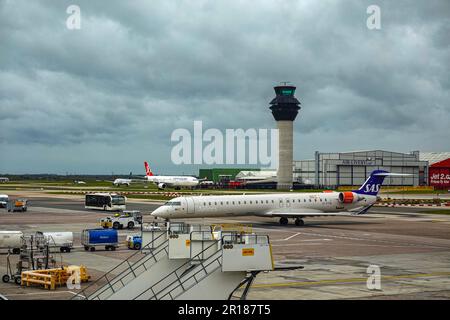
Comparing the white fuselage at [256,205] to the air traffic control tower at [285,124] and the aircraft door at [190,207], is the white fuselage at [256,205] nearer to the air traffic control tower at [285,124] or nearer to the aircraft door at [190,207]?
the aircraft door at [190,207]

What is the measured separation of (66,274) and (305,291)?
12431 millimetres

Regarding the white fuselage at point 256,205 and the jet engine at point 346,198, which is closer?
the white fuselage at point 256,205

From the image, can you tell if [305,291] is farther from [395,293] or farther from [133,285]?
[133,285]

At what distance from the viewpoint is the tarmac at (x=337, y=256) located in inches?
1216

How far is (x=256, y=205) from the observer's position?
67.0 m

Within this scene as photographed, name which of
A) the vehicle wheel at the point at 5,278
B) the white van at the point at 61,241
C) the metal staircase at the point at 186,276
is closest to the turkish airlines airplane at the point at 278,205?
the white van at the point at 61,241

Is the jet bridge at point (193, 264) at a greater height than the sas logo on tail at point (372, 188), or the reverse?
the sas logo on tail at point (372, 188)

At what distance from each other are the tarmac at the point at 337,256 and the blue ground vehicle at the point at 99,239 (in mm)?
647

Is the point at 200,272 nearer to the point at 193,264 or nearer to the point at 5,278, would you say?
the point at 193,264

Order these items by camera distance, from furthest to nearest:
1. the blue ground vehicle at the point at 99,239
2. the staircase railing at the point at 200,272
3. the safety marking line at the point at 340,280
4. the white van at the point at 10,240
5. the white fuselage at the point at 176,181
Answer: the white fuselage at the point at 176,181 < the blue ground vehicle at the point at 99,239 < the white van at the point at 10,240 < the safety marking line at the point at 340,280 < the staircase railing at the point at 200,272

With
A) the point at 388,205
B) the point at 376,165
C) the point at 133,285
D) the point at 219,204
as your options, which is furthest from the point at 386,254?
the point at 376,165

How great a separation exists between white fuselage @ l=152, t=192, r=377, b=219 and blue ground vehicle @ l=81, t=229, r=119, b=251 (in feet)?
47.9
